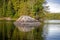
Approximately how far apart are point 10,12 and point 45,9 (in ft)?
17.2

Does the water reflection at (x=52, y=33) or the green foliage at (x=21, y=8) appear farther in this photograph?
the green foliage at (x=21, y=8)

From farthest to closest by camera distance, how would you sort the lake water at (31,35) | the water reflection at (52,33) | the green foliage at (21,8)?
1. the green foliage at (21,8)
2. the water reflection at (52,33)
3. the lake water at (31,35)

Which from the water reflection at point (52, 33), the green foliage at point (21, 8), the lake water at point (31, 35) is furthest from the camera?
the green foliage at point (21, 8)

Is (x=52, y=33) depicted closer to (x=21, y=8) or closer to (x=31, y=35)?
(x=31, y=35)

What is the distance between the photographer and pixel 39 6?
2681cm

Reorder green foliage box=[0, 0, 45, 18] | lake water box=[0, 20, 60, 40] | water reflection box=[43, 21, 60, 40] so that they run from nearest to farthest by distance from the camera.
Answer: lake water box=[0, 20, 60, 40] < water reflection box=[43, 21, 60, 40] < green foliage box=[0, 0, 45, 18]

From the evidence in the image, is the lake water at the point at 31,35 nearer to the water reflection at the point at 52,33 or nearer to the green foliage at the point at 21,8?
the water reflection at the point at 52,33

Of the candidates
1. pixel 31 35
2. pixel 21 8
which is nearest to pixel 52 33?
pixel 31 35

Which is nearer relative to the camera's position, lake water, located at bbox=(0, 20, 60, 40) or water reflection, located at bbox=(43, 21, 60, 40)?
lake water, located at bbox=(0, 20, 60, 40)

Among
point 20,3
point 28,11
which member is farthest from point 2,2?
point 28,11

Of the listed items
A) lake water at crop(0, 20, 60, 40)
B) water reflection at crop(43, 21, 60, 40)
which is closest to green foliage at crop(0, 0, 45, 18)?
water reflection at crop(43, 21, 60, 40)

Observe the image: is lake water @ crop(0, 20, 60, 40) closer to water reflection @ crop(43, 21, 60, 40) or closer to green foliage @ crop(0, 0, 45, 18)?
water reflection @ crop(43, 21, 60, 40)

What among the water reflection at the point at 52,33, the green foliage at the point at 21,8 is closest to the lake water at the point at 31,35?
the water reflection at the point at 52,33

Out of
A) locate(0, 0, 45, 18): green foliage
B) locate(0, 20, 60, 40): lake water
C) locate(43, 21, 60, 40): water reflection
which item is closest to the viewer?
locate(0, 20, 60, 40): lake water
